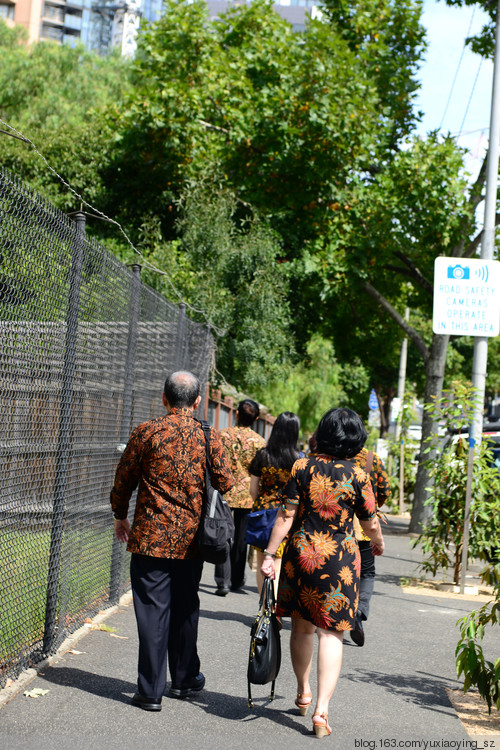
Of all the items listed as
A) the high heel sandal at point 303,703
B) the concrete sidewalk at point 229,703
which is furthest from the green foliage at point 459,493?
the high heel sandal at point 303,703

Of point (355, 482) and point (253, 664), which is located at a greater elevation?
point (355, 482)

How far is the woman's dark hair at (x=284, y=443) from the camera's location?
7.17 m

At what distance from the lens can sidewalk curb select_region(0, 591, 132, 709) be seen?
4.73 m

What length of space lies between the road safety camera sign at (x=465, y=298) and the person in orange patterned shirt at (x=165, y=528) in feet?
17.6

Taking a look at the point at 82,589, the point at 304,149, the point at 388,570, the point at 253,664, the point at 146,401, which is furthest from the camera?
the point at 304,149

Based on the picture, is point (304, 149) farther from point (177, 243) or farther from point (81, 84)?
point (81, 84)

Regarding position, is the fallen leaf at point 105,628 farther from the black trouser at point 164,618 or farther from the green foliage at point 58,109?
the green foliage at point 58,109

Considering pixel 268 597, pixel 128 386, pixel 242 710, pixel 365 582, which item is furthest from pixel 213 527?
pixel 128 386

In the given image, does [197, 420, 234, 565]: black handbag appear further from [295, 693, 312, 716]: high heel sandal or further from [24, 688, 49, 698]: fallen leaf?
[24, 688, 49, 698]: fallen leaf

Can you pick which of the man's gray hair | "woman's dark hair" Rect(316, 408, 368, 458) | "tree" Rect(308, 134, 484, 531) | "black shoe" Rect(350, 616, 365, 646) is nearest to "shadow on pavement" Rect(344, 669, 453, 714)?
"black shoe" Rect(350, 616, 365, 646)

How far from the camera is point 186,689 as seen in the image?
516cm

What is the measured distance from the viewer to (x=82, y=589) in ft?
21.5

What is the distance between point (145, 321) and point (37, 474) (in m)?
3.19

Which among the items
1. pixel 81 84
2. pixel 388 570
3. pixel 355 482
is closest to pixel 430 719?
pixel 355 482
